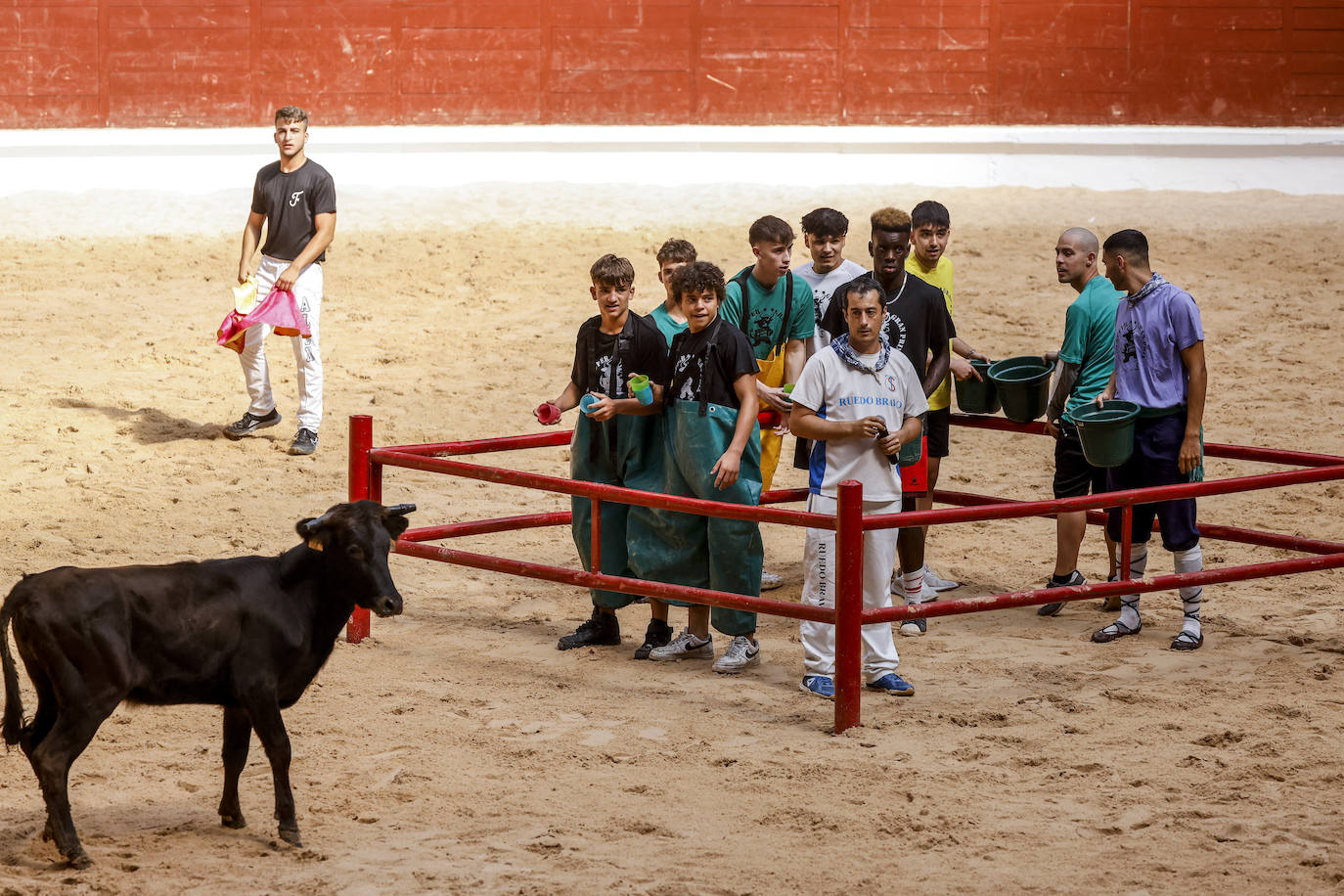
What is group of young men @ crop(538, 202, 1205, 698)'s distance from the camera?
6109 mm

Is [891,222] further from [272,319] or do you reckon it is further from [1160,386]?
[272,319]

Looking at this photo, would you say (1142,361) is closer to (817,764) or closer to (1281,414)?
(817,764)

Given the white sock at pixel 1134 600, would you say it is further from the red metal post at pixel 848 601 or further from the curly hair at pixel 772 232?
the curly hair at pixel 772 232

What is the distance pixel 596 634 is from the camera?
7047 mm

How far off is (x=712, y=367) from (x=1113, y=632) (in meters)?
2.18

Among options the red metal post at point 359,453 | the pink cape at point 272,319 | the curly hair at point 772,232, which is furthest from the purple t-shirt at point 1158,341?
the pink cape at point 272,319

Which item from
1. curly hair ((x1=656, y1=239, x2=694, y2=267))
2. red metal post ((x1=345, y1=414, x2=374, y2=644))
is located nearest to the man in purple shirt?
curly hair ((x1=656, y1=239, x2=694, y2=267))

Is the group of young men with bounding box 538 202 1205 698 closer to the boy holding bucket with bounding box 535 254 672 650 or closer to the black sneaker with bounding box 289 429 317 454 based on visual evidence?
the boy holding bucket with bounding box 535 254 672 650

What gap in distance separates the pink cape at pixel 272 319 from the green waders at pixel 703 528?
3.77 metres

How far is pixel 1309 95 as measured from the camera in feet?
55.3

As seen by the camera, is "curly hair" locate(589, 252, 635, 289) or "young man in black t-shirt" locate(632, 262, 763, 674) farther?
"curly hair" locate(589, 252, 635, 289)

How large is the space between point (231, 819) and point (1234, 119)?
14.6 m

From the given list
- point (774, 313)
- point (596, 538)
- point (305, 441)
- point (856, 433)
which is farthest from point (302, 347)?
point (856, 433)

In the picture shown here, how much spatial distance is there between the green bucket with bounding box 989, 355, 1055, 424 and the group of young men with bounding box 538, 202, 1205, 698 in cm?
8
